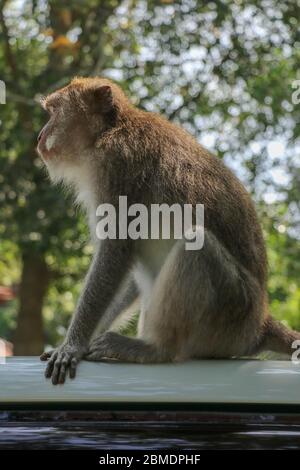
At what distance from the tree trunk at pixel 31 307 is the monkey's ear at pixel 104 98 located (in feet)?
25.5

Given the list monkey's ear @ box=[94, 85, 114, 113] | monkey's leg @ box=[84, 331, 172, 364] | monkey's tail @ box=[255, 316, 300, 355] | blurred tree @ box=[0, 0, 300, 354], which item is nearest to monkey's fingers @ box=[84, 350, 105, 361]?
monkey's leg @ box=[84, 331, 172, 364]

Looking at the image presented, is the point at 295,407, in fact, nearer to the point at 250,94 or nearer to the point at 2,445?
the point at 2,445

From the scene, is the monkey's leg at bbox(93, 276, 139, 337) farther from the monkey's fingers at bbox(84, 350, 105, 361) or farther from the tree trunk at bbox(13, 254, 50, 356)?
the tree trunk at bbox(13, 254, 50, 356)

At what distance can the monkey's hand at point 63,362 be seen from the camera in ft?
8.68

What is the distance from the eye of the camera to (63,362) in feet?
10.2

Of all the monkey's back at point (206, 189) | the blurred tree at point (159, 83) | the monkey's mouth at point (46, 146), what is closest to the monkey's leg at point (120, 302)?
the monkey's back at point (206, 189)

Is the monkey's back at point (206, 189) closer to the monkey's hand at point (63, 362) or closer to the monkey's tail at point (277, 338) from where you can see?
the monkey's tail at point (277, 338)

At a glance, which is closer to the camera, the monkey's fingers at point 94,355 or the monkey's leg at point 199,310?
the monkey's fingers at point 94,355

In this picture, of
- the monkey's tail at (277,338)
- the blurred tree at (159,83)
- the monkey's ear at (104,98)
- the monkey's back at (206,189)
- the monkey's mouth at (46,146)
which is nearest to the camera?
the monkey's tail at (277,338)

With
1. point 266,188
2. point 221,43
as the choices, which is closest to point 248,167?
point 266,188

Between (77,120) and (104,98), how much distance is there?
19 centimetres

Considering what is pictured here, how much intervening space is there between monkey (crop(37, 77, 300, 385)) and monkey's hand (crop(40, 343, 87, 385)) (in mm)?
25

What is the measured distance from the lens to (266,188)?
11008mm
